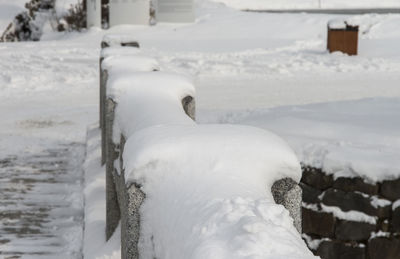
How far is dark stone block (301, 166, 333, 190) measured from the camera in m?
4.71

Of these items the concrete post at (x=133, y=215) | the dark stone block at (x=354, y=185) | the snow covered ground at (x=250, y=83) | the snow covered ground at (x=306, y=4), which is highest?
the concrete post at (x=133, y=215)

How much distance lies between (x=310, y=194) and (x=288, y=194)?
7.69 feet

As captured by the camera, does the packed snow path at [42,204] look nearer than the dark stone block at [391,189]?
No

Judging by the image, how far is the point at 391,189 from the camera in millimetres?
4566

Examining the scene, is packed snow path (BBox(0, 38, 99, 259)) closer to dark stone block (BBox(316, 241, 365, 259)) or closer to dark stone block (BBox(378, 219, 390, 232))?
dark stone block (BBox(316, 241, 365, 259))

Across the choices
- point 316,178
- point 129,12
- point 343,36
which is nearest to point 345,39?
point 343,36

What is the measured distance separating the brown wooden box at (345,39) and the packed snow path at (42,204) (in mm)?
9041

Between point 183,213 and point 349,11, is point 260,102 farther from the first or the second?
point 349,11

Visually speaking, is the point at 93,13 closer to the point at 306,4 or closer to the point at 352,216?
the point at 306,4

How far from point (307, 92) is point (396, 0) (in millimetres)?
26473

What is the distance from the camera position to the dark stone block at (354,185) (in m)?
4.59

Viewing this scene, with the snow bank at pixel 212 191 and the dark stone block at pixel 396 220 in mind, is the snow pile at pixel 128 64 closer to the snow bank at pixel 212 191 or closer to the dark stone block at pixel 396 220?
the dark stone block at pixel 396 220

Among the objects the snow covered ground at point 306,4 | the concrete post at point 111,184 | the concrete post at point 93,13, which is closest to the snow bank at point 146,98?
the concrete post at point 111,184

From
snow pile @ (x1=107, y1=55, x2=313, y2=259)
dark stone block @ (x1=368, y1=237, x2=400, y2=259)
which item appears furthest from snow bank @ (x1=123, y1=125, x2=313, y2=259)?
dark stone block @ (x1=368, y1=237, x2=400, y2=259)
